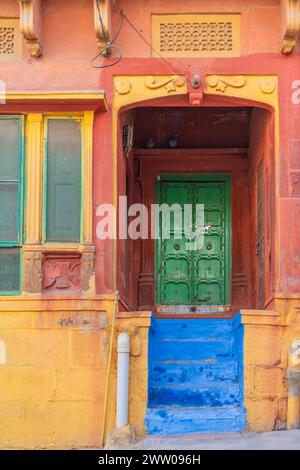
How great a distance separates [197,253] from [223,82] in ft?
11.9

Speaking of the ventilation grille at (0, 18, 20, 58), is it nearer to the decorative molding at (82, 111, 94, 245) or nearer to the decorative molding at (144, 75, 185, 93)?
the decorative molding at (82, 111, 94, 245)

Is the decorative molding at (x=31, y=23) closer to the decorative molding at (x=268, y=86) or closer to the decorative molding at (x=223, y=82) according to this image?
the decorative molding at (x=223, y=82)

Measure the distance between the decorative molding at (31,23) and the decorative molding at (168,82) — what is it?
4.77ft

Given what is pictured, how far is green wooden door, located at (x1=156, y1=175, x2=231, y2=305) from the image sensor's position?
44.7ft

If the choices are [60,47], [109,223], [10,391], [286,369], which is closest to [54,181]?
[109,223]

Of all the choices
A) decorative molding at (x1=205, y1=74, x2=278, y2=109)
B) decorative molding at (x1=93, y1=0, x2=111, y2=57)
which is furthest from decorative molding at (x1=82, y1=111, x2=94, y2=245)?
decorative molding at (x1=205, y1=74, x2=278, y2=109)

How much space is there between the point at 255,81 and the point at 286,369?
3.60 m

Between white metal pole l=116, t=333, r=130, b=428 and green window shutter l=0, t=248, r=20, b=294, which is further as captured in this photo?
green window shutter l=0, t=248, r=20, b=294

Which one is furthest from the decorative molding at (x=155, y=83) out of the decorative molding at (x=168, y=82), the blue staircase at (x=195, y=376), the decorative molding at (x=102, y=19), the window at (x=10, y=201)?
the blue staircase at (x=195, y=376)

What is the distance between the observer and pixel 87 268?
10406mm

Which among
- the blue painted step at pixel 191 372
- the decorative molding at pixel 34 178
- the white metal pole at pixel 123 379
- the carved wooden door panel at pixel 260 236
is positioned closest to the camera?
the white metal pole at pixel 123 379

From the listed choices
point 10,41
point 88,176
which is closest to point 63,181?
point 88,176

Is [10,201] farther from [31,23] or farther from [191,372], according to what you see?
[191,372]

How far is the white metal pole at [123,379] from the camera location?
32.0 feet
